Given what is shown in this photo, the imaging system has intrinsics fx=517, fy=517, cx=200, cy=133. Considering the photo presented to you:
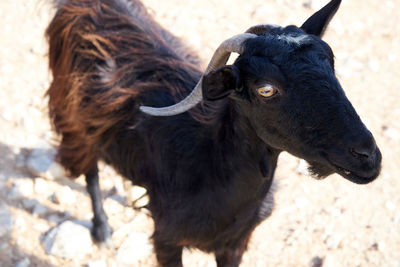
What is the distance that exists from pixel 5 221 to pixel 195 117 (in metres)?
2.44

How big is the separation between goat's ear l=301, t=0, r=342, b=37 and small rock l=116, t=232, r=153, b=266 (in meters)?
2.66

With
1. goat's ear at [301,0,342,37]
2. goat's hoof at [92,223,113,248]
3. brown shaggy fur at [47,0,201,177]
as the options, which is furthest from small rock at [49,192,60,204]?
goat's ear at [301,0,342,37]

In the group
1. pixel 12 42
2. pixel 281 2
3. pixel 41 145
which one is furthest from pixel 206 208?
pixel 281 2

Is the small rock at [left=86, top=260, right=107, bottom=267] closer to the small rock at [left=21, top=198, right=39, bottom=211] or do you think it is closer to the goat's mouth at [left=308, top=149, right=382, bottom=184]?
the small rock at [left=21, top=198, right=39, bottom=211]

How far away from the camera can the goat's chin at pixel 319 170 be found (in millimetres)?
2971

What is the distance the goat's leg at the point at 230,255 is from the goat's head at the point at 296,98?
120 centimetres

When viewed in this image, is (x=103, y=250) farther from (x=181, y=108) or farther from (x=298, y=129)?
(x=298, y=129)

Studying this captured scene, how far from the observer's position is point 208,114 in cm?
365

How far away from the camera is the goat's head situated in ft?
8.80

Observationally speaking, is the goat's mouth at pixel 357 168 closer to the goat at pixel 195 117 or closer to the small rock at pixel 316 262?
the goat at pixel 195 117

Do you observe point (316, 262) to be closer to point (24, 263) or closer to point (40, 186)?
point (24, 263)

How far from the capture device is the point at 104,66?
4312 mm

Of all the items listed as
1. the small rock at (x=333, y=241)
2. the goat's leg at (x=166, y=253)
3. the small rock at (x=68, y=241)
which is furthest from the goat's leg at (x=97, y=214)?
the small rock at (x=333, y=241)

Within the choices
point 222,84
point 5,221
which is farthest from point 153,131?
point 5,221
